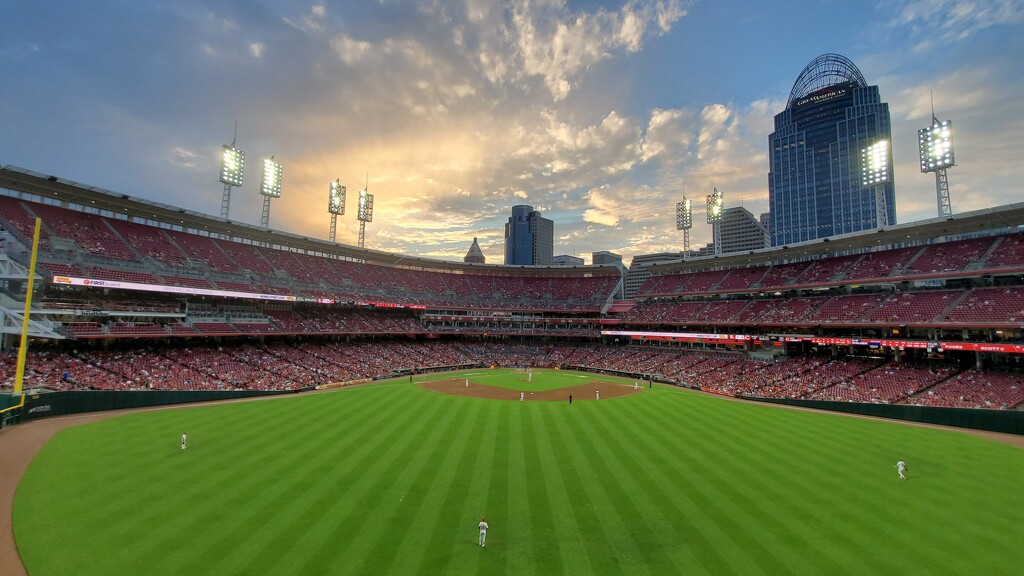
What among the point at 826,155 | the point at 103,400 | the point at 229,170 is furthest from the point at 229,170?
the point at 826,155

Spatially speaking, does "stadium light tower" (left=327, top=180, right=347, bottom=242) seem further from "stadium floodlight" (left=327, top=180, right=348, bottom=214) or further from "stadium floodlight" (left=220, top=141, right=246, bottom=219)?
"stadium floodlight" (left=220, top=141, right=246, bottom=219)

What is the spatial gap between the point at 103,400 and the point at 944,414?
5883cm

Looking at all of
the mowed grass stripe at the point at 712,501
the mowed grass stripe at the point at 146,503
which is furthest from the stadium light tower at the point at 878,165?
the mowed grass stripe at the point at 146,503

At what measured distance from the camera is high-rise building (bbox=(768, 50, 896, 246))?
581ft

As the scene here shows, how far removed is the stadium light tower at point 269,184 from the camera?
50.8m

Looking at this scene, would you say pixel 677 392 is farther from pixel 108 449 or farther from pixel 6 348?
pixel 6 348

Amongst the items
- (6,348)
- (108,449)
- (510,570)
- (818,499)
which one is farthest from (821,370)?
(6,348)

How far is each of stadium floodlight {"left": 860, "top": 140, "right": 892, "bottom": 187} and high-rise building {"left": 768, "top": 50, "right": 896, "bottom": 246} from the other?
522 feet

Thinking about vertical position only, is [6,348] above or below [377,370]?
above

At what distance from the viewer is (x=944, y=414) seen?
28.2 m

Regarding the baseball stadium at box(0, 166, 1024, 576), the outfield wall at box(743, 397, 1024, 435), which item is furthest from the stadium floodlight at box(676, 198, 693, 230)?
the outfield wall at box(743, 397, 1024, 435)

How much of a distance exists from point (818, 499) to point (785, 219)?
223 m

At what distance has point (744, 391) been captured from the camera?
40844 millimetres

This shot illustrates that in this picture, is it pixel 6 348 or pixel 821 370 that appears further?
pixel 821 370
